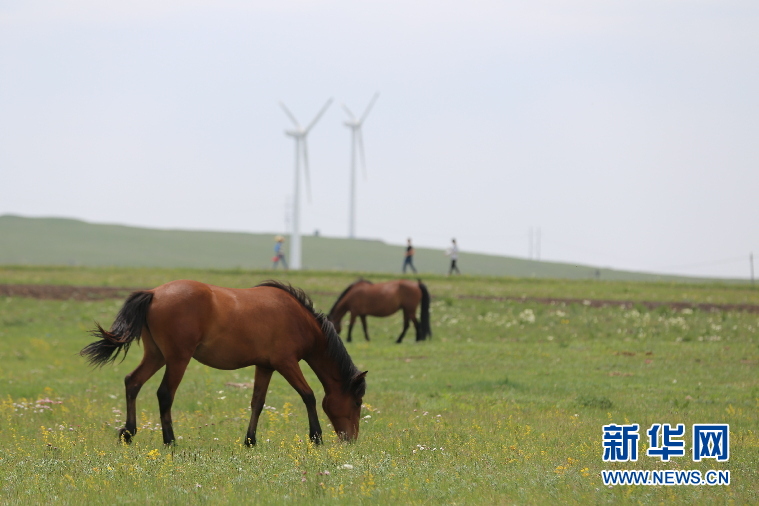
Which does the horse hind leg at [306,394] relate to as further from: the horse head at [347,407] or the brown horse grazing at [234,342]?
the horse head at [347,407]

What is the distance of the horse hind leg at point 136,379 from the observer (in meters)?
12.2

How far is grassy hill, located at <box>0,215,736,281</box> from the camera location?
3959 inches

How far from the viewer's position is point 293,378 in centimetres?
1265

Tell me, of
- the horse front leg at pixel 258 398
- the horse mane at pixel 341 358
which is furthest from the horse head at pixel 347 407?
the horse front leg at pixel 258 398

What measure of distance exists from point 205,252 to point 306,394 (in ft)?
352

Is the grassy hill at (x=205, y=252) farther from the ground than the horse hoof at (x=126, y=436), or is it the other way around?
the grassy hill at (x=205, y=252)

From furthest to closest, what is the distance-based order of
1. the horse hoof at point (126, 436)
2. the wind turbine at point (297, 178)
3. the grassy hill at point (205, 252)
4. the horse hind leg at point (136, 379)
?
the grassy hill at point (205, 252) < the wind turbine at point (297, 178) < the horse hoof at point (126, 436) < the horse hind leg at point (136, 379)

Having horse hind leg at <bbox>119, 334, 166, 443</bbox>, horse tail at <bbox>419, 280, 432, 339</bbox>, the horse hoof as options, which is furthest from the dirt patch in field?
the horse hoof

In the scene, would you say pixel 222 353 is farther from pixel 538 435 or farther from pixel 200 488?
pixel 538 435

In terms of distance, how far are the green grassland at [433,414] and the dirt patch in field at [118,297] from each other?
134 centimetres

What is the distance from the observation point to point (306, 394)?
1256 centimetres

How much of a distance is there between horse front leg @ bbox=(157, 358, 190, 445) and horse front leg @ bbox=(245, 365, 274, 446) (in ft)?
3.45

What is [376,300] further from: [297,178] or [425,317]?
[297,178]

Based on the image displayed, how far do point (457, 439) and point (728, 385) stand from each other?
9284 millimetres
